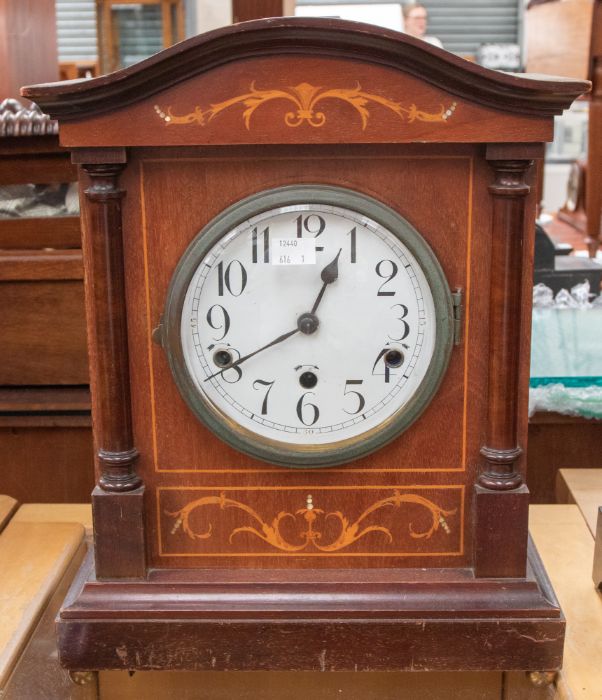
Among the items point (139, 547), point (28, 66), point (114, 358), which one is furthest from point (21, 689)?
point (28, 66)

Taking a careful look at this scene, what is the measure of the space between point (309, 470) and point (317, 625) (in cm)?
16

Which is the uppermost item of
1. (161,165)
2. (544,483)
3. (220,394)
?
(161,165)

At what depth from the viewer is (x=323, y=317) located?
1.04 metres

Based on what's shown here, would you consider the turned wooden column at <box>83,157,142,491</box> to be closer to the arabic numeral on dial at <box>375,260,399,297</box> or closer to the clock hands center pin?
the clock hands center pin

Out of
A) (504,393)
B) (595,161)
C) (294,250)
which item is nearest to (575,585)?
(504,393)

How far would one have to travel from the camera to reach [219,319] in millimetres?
1039

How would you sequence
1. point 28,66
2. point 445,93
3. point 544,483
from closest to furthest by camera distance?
1. point 445,93
2. point 544,483
3. point 28,66

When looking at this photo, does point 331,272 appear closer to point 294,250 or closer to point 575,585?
point 294,250

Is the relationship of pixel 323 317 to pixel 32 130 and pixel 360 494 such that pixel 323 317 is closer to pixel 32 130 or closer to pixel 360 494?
pixel 360 494

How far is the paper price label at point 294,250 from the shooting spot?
40.1 inches

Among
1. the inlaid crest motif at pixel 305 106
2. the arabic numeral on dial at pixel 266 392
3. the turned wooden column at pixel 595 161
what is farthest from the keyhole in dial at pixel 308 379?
the turned wooden column at pixel 595 161

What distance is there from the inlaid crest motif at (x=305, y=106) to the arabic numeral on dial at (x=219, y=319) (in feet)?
0.61

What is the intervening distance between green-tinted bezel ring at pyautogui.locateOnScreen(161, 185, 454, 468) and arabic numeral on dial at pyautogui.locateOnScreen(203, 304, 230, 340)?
3 cm

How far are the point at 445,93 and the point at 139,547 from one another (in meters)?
0.57
